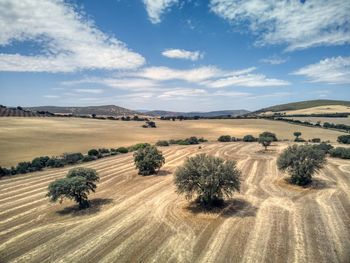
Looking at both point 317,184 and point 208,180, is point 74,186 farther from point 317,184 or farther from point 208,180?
point 317,184

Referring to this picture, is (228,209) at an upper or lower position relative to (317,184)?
upper

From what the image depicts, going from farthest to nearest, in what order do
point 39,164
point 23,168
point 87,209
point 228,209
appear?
point 39,164
point 23,168
point 87,209
point 228,209

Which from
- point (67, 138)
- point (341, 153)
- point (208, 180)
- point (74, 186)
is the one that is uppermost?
point (208, 180)

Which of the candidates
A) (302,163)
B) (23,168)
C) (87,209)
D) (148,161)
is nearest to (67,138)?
(23,168)

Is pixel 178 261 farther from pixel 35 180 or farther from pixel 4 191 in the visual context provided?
pixel 35 180

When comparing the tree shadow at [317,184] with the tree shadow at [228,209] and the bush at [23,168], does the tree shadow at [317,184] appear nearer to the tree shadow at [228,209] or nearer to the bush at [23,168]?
the tree shadow at [228,209]

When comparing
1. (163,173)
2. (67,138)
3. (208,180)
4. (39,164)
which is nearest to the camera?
(208,180)

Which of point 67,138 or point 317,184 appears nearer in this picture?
point 317,184
